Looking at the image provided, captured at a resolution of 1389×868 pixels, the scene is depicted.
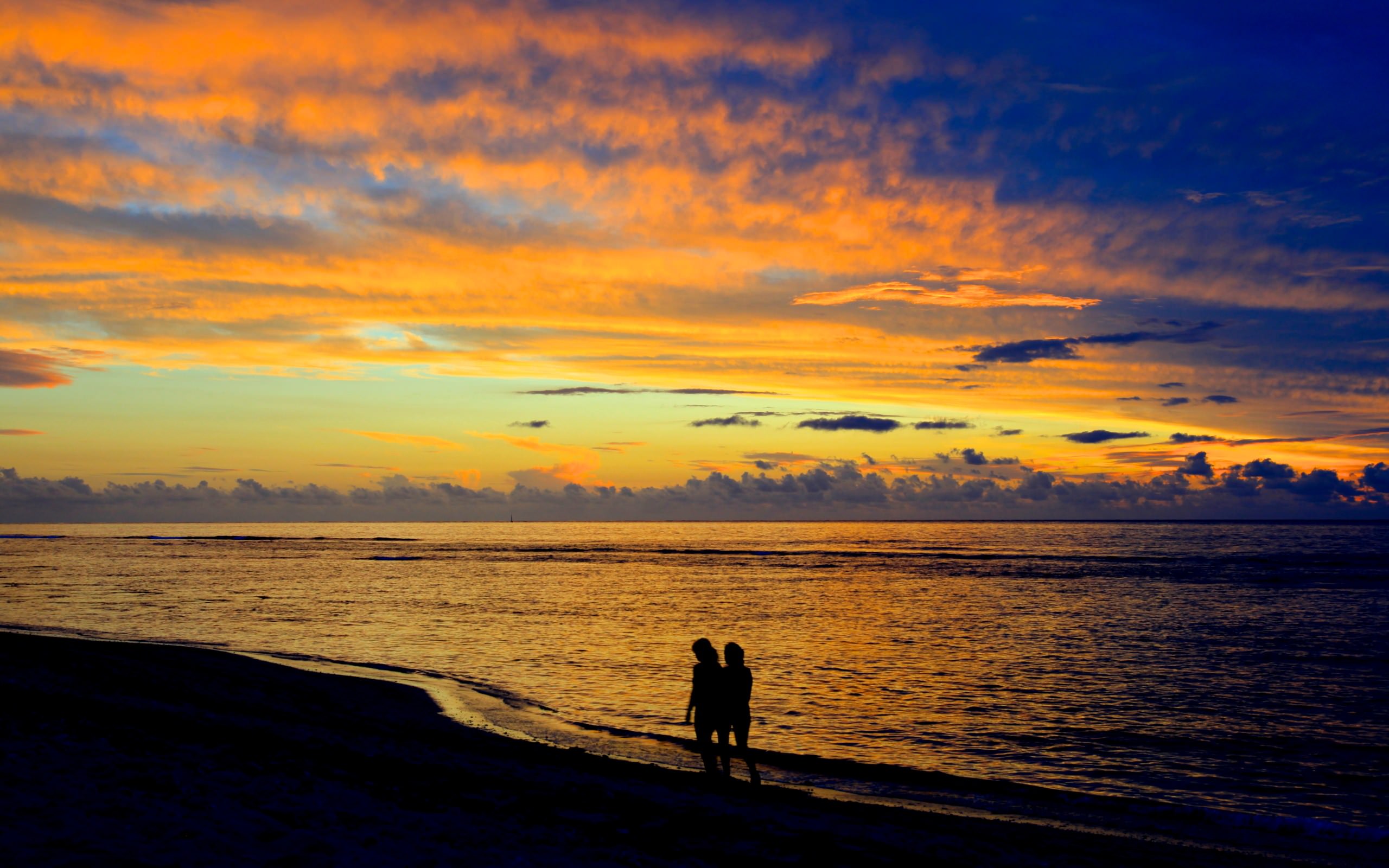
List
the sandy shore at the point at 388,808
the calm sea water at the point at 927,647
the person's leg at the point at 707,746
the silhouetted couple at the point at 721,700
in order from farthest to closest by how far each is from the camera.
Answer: the calm sea water at the point at 927,647
the person's leg at the point at 707,746
the silhouetted couple at the point at 721,700
the sandy shore at the point at 388,808

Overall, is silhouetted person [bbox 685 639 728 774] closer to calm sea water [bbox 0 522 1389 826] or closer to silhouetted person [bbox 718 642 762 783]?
silhouetted person [bbox 718 642 762 783]

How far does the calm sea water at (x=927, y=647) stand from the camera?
1805 cm

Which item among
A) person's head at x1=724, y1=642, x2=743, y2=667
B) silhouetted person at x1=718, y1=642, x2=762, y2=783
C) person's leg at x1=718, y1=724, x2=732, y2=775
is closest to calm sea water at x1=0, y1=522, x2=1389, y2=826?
person's leg at x1=718, y1=724, x2=732, y2=775

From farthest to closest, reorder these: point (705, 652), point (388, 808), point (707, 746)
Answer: point (707, 746) → point (705, 652) → point (388, 808)

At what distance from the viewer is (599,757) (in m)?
16.7

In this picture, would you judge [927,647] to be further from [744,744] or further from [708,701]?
[708,701]

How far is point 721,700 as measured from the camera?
45.5ft

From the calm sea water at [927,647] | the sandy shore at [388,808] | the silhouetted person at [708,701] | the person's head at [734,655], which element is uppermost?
the person's head at [734,655]

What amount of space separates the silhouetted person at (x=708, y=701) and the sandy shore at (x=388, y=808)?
0.67 meters

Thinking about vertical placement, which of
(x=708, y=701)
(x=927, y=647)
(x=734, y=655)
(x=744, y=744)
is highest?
(x=734, y=655)

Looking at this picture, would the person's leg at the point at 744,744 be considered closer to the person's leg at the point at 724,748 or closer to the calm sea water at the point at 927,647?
the person's leg at the point at 724,748

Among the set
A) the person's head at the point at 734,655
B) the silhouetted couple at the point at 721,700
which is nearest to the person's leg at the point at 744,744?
the silhouetted couple at the point at 721,700

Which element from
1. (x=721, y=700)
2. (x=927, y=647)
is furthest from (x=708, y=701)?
(x=927, y=647)

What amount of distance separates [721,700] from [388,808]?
17.1ft
